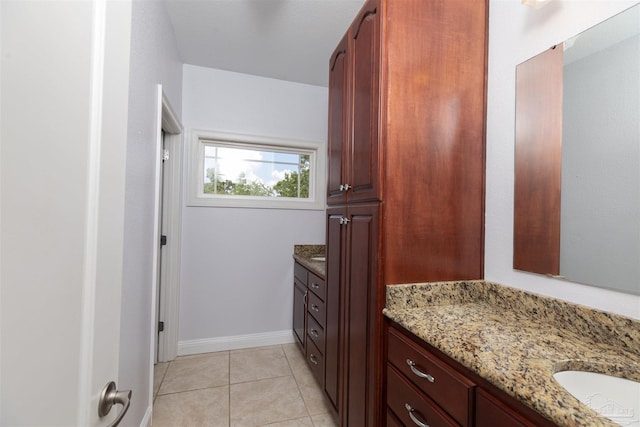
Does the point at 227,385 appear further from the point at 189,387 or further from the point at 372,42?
the point at 372,42

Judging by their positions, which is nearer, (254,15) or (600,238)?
(600,238)

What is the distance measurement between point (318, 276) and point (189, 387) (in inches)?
51.3

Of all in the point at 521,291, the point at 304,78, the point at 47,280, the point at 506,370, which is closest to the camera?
the point at 47,280

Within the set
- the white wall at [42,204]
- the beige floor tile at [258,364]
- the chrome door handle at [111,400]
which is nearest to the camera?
the white wall at [42,204]

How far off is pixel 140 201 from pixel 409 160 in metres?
1.43

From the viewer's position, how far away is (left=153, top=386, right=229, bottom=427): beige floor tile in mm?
1714

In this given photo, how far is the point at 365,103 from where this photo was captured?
1.28 m

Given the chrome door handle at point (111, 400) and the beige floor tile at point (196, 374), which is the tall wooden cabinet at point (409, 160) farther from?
the beige floor tile at point (196, 374)

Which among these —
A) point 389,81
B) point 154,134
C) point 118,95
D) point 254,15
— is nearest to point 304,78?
point 254,15

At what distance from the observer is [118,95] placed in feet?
1.81

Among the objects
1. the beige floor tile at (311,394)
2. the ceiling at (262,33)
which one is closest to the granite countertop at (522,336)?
the beige floor tile at (311,394)

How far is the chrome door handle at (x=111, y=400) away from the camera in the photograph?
1.60 feet

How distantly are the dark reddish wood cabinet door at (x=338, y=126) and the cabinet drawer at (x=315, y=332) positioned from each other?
3.12ft

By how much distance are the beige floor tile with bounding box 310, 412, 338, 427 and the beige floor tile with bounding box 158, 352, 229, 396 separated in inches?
31.1
